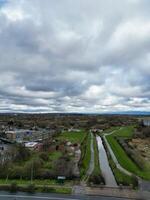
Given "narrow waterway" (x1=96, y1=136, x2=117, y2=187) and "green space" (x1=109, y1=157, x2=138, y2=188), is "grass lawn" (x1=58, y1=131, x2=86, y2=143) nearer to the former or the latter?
"narrow waterway" (x1=96, y1=136, x2=117, y2=187)

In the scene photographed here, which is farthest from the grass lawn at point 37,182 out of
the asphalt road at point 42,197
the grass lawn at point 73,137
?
the grass lawn at point 73,137

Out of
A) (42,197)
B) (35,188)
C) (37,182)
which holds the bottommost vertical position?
(42,197)

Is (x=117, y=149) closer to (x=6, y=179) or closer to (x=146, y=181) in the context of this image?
(x=146, y=181)

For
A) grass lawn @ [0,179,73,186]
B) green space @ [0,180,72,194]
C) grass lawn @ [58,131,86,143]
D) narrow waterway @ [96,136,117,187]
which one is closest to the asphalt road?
green space @ [0,180,72,194]

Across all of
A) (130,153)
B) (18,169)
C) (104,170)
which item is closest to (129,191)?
(104,170)

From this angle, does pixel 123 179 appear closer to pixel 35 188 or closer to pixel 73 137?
pixel 35 188

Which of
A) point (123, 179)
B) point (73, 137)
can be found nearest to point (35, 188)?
point (123, 179)

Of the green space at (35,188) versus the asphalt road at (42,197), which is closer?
the asphalt road at (42,197)

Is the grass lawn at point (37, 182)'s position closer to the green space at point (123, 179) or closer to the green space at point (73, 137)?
the green space at point (123, 179)

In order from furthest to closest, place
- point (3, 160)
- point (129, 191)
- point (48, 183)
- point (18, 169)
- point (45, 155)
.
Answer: point (45, 155) < point (3, 160) < point (18, 169) < point (48, 183) < point (129, 191)

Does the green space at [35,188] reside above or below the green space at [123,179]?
below

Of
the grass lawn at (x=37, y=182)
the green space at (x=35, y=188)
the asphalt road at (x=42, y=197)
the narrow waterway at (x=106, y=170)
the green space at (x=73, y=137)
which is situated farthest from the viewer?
the green space at (x=73, y=137)
